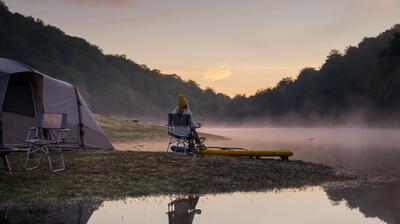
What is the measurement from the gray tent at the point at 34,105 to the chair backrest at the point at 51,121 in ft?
8.71

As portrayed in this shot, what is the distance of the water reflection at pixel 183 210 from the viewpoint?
9.46 meters

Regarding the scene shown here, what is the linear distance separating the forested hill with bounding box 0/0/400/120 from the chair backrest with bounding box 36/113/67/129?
230ft

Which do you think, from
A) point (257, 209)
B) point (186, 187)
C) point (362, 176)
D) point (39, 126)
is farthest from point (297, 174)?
point (39, 126)

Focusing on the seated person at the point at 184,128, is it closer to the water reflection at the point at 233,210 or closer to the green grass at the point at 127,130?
the water reflection at the point at 233,210

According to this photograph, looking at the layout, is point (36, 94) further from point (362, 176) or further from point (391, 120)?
point (391, 120)

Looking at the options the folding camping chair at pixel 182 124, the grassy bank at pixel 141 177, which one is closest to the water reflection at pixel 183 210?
the grassy bank at pixel 141 177

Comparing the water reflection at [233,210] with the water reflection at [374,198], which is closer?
the water reflection at [233,210]

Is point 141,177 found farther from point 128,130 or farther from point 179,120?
point 128,130

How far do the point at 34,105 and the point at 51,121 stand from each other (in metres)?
4.22

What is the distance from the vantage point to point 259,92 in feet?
509

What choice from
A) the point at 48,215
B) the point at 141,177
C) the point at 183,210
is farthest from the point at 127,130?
the point at 48,215

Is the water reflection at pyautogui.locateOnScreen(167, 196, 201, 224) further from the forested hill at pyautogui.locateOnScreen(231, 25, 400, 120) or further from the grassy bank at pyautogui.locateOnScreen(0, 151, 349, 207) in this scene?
the forested hill at pyautogui.locateOnScreen(231, 25, 400, 120)

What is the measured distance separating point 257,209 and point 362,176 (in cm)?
672

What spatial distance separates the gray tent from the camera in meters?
17.4
